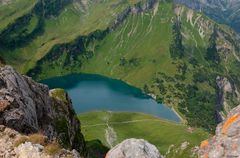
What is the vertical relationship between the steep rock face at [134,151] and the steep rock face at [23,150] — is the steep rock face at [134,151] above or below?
above

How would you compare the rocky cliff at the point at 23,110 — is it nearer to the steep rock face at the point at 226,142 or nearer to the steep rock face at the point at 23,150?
the steep rock face at the point at 23,150

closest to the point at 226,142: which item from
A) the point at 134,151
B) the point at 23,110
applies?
the point at 134,151

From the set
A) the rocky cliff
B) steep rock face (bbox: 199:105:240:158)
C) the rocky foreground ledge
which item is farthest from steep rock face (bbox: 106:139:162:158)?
the rocky cliff

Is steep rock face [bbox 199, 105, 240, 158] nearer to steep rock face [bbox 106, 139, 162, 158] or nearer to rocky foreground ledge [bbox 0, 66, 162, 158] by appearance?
rocky foreground ledge [bbox 0, 66, 162, 158]

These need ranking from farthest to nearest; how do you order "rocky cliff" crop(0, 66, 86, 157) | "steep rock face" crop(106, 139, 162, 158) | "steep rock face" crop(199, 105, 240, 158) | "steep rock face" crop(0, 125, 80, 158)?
1. "rocky cliff" crop(0, 66, 86, 157)
2. "steep rock face" crop(0, 125, 80, 158)
3. "steep rock face" crop(199, 105, 240, 158)
4. "steep rock face" crop(106, 139, 162, 158)

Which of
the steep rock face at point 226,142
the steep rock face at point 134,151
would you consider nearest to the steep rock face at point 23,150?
the steep rock face at point 134,151

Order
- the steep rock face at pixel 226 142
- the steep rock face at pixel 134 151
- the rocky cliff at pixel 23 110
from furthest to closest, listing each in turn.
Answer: the rocky cliff at pixel 23 110 → the steep rock face at pixel 226 142 → the steep rock face at pixel 134 151

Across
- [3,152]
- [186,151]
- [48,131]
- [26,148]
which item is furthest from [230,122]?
[186,151]
